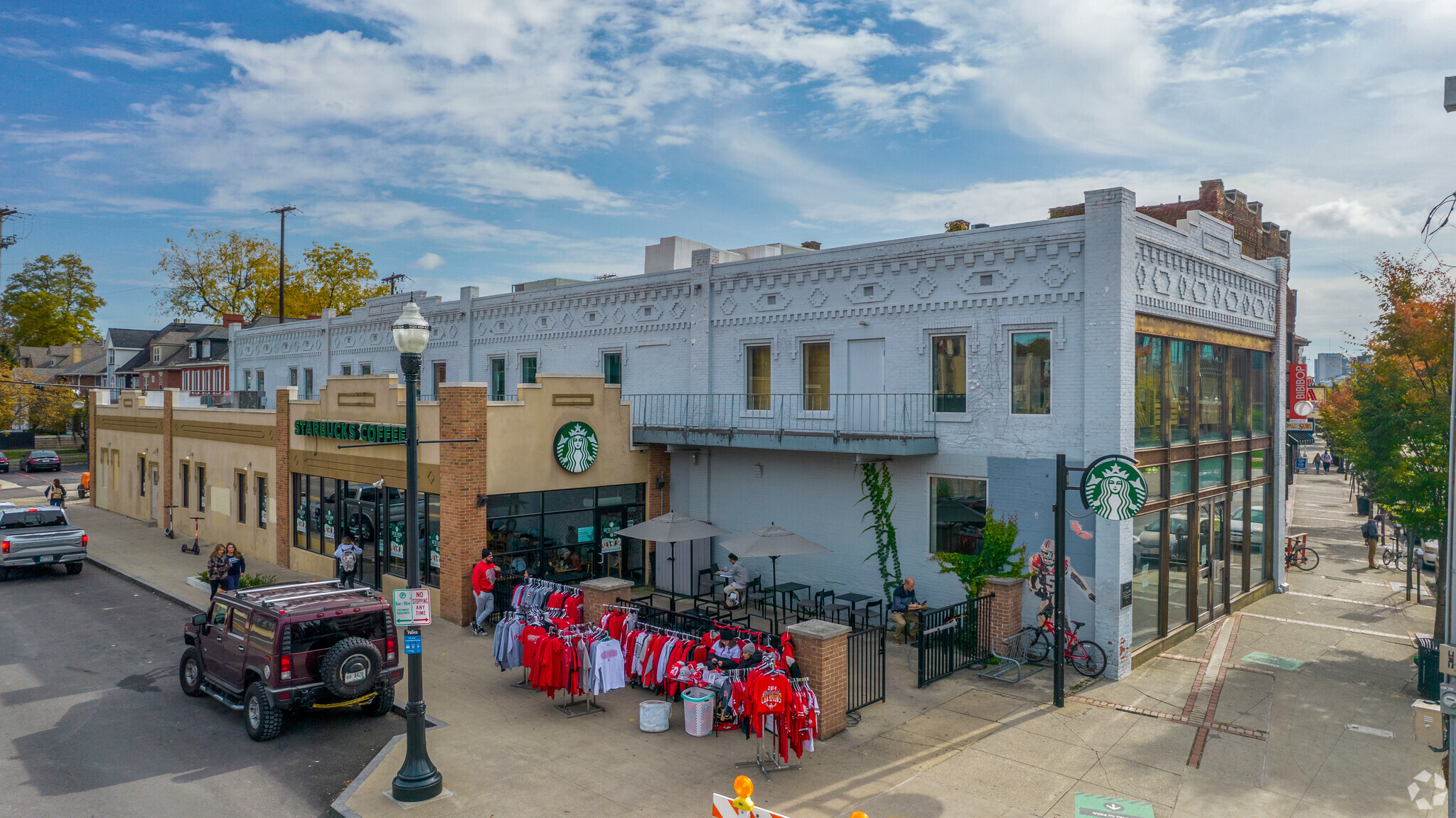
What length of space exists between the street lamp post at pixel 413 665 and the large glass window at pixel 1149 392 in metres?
12.1

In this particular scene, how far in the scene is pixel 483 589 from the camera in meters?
17.3

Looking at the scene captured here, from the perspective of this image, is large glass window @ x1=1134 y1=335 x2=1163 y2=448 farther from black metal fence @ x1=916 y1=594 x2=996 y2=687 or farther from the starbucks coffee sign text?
the starbucks coffee sign text

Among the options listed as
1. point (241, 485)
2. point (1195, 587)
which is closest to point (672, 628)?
point (1195, 587)

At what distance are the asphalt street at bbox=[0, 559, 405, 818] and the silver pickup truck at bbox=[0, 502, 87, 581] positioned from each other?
6.77 metres

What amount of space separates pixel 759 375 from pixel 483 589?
7.79m

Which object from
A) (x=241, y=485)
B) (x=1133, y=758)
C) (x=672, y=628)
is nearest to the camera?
(x=1133, y=758)

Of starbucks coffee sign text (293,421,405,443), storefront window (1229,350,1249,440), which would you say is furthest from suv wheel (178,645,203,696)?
storefront window (1229,350,1249,440)

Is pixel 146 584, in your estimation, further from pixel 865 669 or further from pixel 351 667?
pixel 865 669

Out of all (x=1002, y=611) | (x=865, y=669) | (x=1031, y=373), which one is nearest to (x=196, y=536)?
(x=865, y=669)

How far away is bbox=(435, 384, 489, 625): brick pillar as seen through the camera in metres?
17.9

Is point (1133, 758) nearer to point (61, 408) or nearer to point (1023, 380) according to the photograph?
point (1023, 380)

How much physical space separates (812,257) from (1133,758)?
11.6m

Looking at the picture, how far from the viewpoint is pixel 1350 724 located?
1284 cm

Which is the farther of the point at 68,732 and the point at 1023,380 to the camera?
the point at 1023,380
